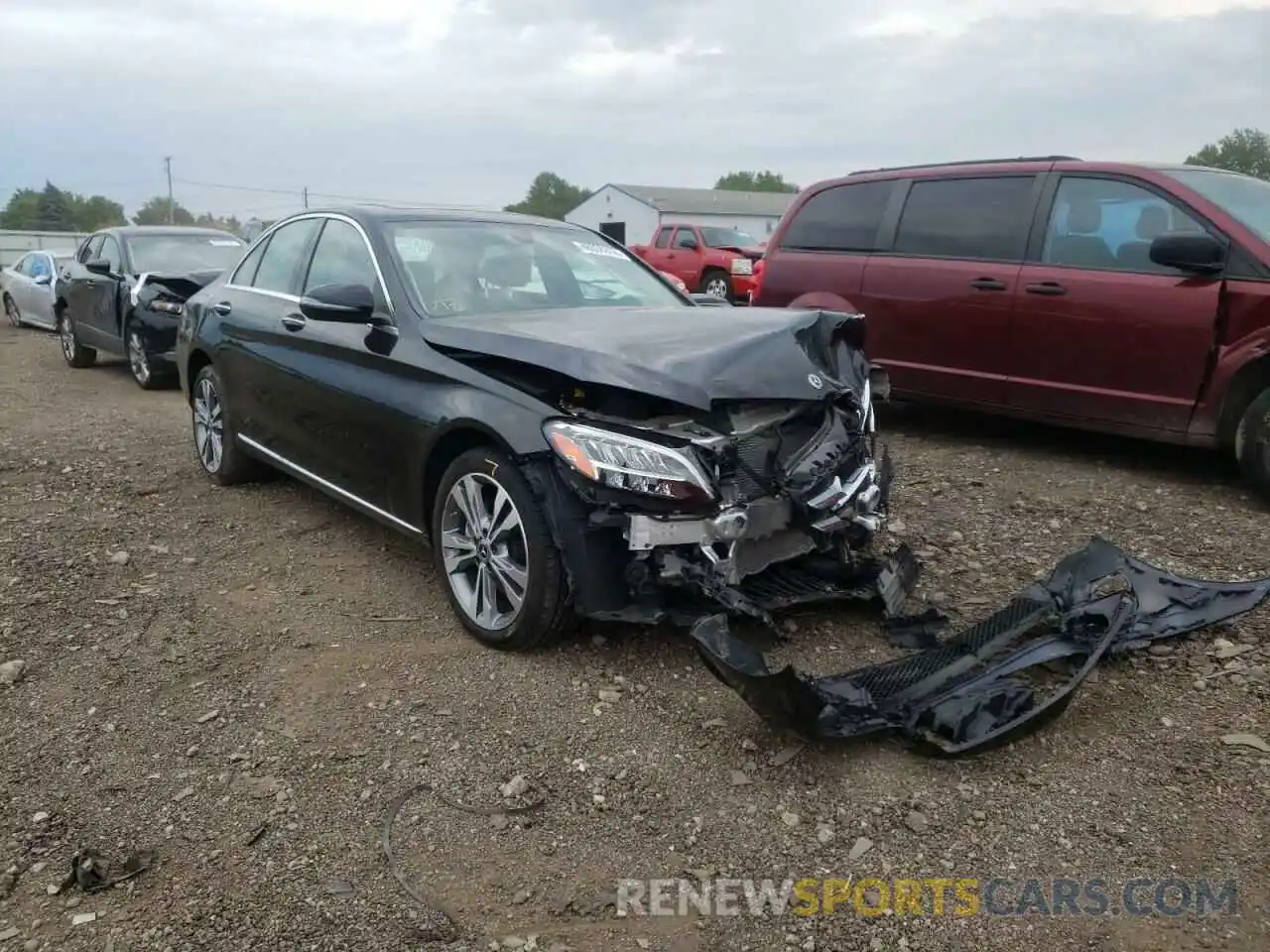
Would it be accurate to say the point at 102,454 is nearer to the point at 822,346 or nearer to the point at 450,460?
the point at 450,460

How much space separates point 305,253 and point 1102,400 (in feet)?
14.3

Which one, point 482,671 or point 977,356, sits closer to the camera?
point 482,671

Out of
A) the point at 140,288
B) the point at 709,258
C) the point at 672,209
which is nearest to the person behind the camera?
the point at 140,288

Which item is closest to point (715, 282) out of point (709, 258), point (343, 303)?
point (709, 258)

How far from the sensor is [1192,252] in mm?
5180

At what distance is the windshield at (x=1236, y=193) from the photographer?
530cm

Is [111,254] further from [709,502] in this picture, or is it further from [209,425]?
[709,502]

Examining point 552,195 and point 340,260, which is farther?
point 552,195

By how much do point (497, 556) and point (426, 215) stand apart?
1.91 m

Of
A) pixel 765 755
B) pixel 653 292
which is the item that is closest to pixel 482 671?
pixel 765 755

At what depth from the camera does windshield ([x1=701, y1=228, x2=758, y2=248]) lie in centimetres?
2061

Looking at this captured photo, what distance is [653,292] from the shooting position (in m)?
4.93

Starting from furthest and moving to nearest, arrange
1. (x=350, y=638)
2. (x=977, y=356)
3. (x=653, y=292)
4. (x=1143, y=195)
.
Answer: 1. (x=977, y=356)
2. (x=1143, y=195)
3. (x=653, y=292)
4. (x=350, y=638)

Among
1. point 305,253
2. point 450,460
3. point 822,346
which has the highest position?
point 305,253
